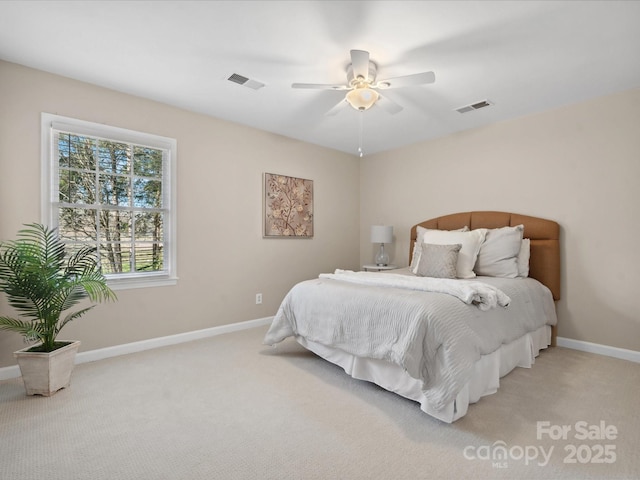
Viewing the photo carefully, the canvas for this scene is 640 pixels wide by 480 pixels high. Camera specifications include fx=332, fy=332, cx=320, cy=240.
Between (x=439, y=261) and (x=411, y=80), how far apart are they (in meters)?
1.69

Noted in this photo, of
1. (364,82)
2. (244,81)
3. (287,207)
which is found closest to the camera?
(364,82)

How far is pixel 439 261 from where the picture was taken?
127 inches

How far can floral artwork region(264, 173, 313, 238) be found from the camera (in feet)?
13.7

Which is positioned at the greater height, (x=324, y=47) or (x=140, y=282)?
(x=324, y=47)

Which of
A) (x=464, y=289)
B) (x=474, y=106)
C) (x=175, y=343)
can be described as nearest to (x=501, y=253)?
(x=464, y=289)

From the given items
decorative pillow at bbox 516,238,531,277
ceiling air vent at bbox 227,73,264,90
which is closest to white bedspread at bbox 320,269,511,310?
decorative pillow at bbox 516,238,531,277

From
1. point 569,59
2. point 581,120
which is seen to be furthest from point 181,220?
point 581,120

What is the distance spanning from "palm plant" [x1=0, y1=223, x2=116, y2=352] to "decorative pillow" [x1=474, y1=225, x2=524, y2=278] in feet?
11.1

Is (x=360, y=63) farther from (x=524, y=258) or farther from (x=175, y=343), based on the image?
(x=175, y=343)

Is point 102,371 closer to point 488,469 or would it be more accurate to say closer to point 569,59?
point 488,469

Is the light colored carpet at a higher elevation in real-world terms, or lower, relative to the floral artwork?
lower

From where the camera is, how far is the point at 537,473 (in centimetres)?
152

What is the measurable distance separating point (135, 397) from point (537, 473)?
2.36m

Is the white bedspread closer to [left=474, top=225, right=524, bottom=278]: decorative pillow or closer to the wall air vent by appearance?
[left=474, top=225, right=524, bottom=278]: decorative pillow
